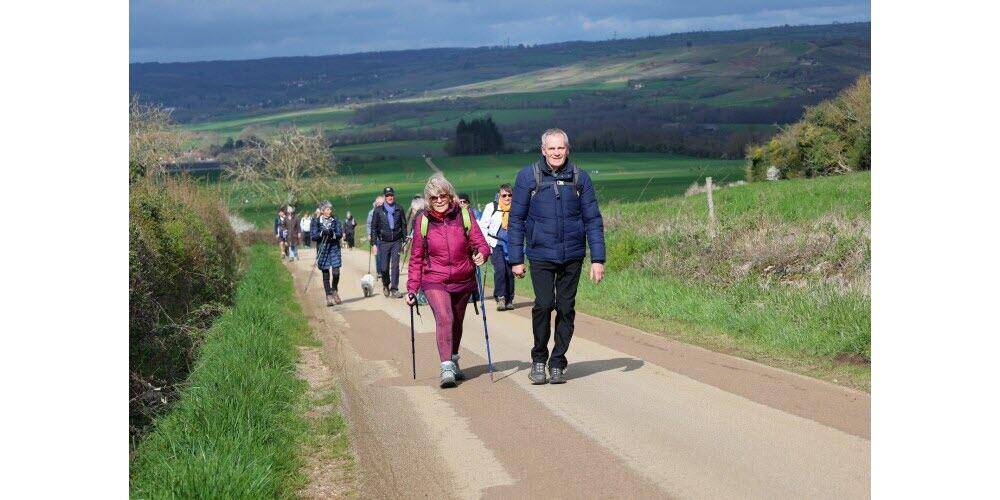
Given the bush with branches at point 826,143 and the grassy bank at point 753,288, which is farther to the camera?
the bush with branches at point 826,143

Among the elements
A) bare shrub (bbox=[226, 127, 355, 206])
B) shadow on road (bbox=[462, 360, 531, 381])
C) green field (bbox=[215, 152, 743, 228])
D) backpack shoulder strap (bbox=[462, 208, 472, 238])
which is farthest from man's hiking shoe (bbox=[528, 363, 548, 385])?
bare shrub (bbox=[226, 127, 355, 206])

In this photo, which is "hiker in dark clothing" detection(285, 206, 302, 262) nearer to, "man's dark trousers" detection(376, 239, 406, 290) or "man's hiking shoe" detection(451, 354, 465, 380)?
"man's dark trousers" detection(376, 239, 406, 290)

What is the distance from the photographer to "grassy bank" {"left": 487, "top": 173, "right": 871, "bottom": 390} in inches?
535

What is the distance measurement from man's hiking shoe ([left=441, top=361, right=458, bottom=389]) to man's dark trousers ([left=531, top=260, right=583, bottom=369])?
77 cm

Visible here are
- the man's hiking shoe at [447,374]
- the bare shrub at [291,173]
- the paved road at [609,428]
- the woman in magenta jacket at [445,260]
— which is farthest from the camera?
the bare shrub at [291,173]

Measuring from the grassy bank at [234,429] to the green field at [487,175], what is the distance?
6655 cm

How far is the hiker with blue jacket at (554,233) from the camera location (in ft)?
38.5

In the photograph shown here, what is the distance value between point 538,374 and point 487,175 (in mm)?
116707

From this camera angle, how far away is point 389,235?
78.9 ft

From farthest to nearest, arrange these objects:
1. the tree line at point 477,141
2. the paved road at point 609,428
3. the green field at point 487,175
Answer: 1. the tree line at point 477,141
2. the green field at point 487,175
3. the paved road at point 609,428

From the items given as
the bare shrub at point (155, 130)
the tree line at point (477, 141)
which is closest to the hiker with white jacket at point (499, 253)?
the bare shrub at point (155, 130)

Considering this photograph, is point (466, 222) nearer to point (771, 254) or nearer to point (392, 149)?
point (771, 254)

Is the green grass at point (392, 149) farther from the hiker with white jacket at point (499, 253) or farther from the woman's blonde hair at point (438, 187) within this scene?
the woman's blonde hair at point (438, 187)

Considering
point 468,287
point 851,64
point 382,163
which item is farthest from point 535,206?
point 851,64
